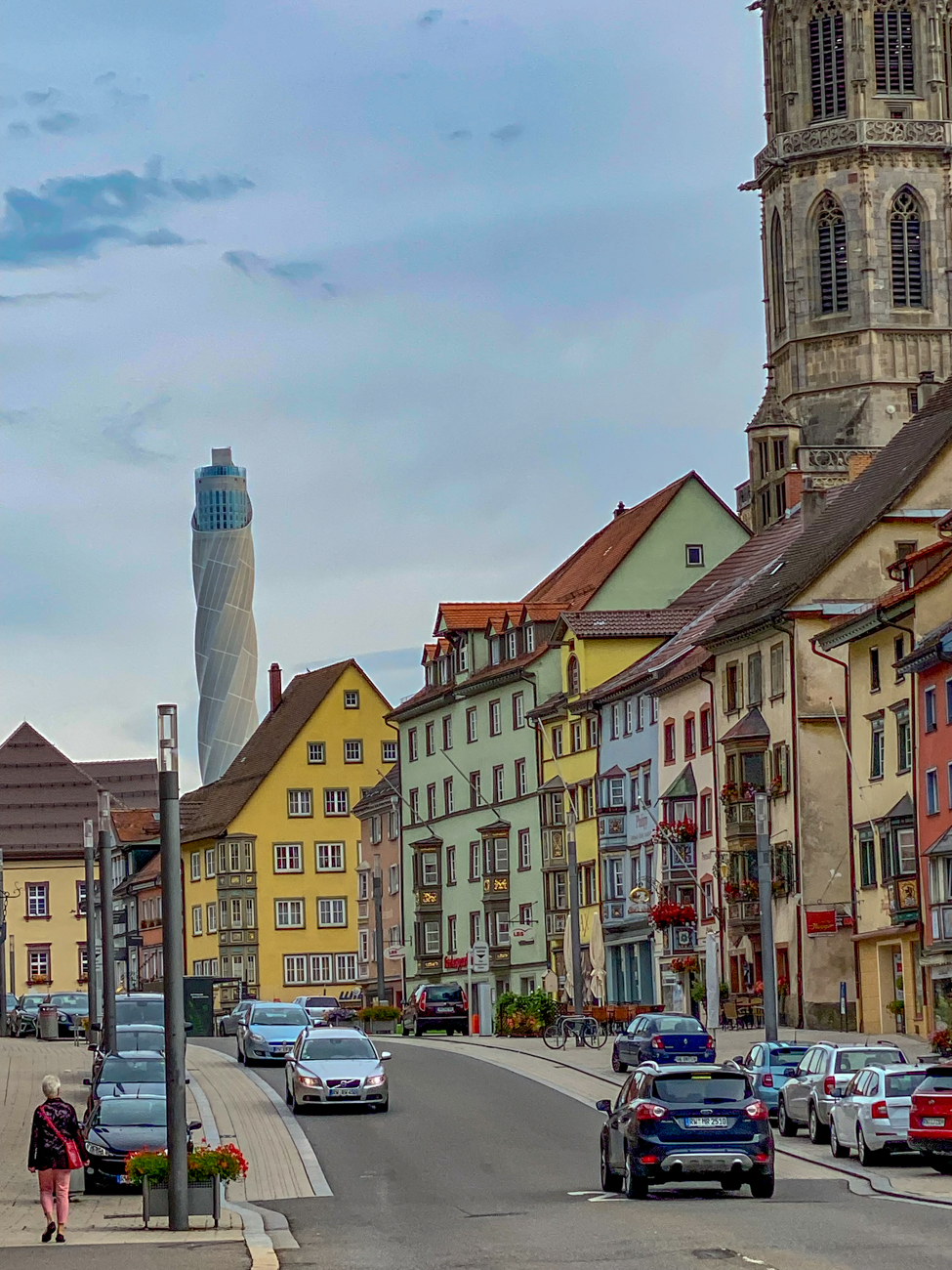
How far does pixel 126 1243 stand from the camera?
24.7 m

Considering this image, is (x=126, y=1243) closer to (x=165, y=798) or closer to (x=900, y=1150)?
(x=165, y=798)

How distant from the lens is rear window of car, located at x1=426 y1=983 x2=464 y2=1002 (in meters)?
82.2

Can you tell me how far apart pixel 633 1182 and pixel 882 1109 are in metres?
5.71

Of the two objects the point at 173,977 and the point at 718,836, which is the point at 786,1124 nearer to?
the point at 173,977

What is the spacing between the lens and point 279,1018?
62.0 m

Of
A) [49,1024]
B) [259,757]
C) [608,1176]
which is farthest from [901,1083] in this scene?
[259,757]

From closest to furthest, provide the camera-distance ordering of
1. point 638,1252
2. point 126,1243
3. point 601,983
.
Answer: point 638,1252
point 126,1243
point 601,983

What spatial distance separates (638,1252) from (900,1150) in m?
12.7

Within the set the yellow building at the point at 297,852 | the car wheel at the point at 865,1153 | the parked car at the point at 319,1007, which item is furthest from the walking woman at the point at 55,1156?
the yellow building at the point at 297,852

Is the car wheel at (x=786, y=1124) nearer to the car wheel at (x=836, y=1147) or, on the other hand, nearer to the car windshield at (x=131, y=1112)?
the car wheel at (x=836, y=1147)

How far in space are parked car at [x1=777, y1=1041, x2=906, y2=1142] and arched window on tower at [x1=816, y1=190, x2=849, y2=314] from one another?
88150mm

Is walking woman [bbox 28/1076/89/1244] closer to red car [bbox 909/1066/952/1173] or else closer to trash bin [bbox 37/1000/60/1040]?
red car [bbox 909/1066/952/1173]

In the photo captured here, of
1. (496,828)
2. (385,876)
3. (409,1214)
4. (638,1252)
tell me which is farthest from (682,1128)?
(385,876)

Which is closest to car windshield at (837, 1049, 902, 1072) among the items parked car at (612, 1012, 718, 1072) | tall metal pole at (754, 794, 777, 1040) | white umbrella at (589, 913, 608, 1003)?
parked car at (612, 1012, 718, 1072)
